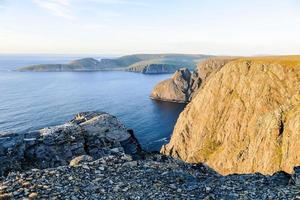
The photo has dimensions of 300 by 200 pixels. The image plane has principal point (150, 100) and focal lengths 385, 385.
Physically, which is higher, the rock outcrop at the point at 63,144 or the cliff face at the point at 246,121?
the rock outcrop at the point at 63,144

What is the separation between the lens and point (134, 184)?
64.7 ft

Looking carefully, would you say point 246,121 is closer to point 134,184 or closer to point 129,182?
point 129,182

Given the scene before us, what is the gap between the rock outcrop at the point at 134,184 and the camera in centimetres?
1825

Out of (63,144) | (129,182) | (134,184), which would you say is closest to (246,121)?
(63,144)

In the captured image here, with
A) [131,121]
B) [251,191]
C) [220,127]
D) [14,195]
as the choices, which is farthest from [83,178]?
[131,121]

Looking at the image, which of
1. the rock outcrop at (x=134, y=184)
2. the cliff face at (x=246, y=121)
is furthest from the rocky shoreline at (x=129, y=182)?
the cliff face at (x=246, y=121)

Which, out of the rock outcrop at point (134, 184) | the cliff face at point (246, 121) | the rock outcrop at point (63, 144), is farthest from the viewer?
the cliff face at point (246, 121)

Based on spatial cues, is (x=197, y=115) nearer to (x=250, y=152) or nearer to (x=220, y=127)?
(x=220, y=127)

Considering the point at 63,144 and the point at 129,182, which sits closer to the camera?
the point at 129,182

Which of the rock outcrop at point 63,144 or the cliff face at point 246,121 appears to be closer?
the rock outcrop at point 63,144

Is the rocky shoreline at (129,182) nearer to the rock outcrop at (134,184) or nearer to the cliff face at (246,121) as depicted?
the rock outcrop at (134,184)

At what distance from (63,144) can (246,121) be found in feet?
315

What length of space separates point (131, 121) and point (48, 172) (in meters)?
139

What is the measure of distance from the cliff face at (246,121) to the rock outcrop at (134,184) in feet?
209
